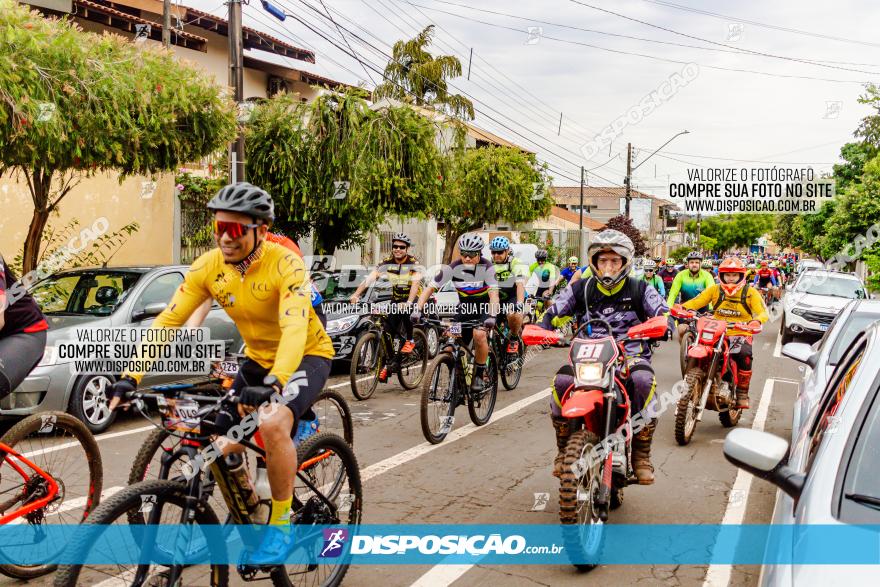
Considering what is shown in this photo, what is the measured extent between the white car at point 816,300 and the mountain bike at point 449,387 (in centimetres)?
1216

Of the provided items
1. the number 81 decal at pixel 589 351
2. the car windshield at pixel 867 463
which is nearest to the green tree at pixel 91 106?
the number 81 decal at pixel 589 351

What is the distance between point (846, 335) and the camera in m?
7.20

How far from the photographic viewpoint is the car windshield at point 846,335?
6.87m

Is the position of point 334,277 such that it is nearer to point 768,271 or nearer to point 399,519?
point 399,519

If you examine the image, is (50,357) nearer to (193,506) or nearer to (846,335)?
(193,506)

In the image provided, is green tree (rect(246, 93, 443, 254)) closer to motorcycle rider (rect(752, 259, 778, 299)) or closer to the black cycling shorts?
motorcycle rider (rect(752, 259, 778, 299))

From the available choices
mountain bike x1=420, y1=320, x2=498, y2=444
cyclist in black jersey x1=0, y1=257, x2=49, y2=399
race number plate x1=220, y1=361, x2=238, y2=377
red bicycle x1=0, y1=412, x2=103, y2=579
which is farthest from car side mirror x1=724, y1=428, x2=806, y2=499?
mountain bike x1=420, y1=320, x2=498, y2=444

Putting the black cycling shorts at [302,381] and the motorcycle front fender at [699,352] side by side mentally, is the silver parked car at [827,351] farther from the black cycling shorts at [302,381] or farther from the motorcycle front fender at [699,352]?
the black cycling shorts at [302,381]

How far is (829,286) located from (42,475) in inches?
765

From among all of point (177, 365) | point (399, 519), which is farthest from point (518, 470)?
point (177, 365)

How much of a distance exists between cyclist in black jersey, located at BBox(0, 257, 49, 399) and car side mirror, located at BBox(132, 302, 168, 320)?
3.95 m

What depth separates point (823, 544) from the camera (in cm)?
246

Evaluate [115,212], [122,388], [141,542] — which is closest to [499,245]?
[122,388]

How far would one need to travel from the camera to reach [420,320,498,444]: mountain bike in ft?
26.0
